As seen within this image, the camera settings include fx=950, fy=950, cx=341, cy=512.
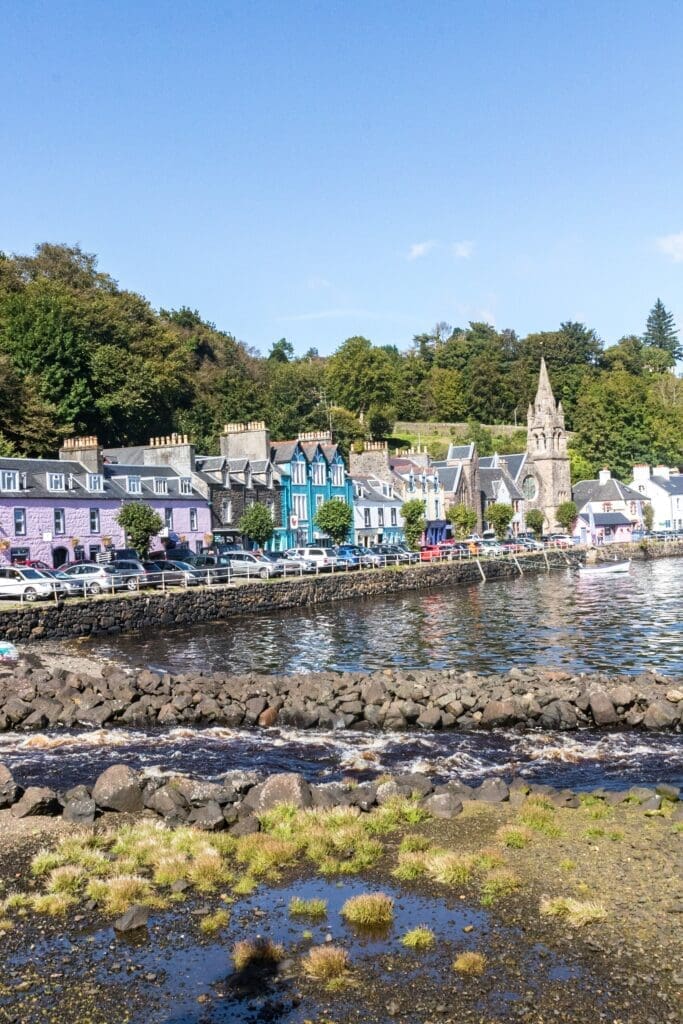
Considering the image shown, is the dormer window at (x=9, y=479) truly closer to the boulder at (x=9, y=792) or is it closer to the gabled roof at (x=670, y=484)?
the boulder at (x=9, y=792)

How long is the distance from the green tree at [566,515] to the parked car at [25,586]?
84209 millimetres

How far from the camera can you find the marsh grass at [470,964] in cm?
1164

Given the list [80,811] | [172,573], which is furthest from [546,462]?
[80,811]

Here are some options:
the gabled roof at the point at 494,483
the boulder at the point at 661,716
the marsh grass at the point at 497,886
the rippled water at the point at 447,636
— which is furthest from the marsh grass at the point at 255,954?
the gabled roof at the point at 494,483

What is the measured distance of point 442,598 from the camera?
67.2m

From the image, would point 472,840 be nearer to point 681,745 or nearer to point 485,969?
point 485,969

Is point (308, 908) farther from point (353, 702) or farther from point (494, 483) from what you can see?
point (494, 483)

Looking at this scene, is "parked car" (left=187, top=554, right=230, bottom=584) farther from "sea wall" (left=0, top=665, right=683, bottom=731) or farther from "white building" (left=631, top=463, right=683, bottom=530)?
"white building" (left=631, top=463, right=683, bottom=530)

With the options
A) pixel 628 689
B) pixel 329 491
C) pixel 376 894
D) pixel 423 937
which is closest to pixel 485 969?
pixel 423 937

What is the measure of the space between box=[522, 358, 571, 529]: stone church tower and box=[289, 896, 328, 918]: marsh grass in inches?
4459

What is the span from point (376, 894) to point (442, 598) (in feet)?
177

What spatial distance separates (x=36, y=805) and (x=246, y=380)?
116828 mm

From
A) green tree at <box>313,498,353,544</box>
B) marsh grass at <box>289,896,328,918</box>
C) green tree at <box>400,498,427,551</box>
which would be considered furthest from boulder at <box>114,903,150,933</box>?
green tree at <box>400,498,427,551</box>

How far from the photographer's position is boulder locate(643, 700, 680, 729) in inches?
997
